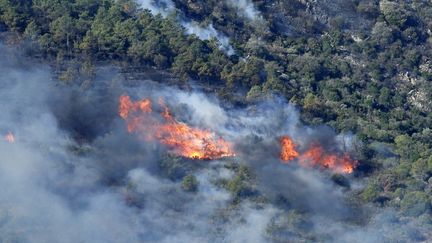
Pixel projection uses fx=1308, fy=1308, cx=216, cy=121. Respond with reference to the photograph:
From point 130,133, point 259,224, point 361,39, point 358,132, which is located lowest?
point 259,224

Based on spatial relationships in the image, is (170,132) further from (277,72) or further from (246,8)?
(246,8)

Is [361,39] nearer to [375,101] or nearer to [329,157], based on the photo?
[375,101]

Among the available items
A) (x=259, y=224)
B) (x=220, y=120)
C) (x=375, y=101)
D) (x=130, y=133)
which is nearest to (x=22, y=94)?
(x=130, y=133)

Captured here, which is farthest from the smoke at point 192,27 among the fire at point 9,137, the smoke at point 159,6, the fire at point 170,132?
the fire at point 9,137

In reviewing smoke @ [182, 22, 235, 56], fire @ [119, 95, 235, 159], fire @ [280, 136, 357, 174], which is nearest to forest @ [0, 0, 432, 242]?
smoke @ [182, 22, 235, 56]

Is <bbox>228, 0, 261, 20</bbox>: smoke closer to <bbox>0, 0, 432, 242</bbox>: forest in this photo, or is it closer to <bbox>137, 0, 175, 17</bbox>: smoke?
<bbox>0, 0, 432, 242</bbox>: forest

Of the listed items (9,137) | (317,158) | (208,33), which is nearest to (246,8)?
(208,33)

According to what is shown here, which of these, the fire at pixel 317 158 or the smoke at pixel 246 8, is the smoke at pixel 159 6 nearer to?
the smoke at pixel 246 8
